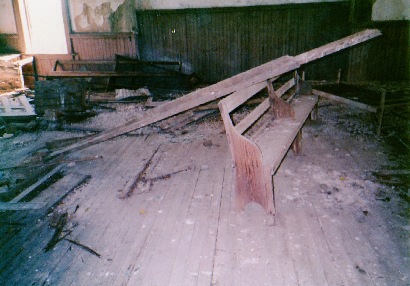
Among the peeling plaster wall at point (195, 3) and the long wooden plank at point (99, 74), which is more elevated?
the peeling plaster wall at point (195, 3)

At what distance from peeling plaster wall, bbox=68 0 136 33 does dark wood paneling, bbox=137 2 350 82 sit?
17.1 inches

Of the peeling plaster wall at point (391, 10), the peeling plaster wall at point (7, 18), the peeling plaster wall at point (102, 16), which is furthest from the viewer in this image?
the peeling plaster wall at point (7, 18)

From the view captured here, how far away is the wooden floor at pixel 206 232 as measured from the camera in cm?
255

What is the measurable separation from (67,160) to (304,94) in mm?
4275

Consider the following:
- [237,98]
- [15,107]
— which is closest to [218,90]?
[237,98]

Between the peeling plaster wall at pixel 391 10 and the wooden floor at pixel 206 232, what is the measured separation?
6.42 meters

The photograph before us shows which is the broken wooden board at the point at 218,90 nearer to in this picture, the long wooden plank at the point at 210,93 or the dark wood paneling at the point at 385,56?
the long wooden plank at the point at 210,93

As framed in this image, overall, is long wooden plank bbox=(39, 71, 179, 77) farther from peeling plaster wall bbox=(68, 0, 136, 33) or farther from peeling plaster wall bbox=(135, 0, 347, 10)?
peeling plaster wall bbox=(135, 0, 347, 10)

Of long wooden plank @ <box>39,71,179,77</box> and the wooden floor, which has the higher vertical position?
long wooden plank @ <box>39,71,179,77</box>

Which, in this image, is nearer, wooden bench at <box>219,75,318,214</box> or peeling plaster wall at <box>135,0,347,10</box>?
wooden bench at <box>219,75,318,214</box>

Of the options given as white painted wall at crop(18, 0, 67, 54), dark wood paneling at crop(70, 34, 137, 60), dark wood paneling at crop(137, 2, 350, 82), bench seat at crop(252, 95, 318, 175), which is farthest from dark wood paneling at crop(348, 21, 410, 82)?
white painted wall at crop(18, 0, 67, 54)

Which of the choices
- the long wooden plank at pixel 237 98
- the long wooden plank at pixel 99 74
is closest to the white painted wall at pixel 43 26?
the long wooden plank at pixel 99 74

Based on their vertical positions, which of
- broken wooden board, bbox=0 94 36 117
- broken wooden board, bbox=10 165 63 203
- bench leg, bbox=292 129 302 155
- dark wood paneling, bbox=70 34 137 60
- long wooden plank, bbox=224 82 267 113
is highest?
dark wood paneling, bbox=70 34 137 60

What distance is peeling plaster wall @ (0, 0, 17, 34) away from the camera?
10.5m
